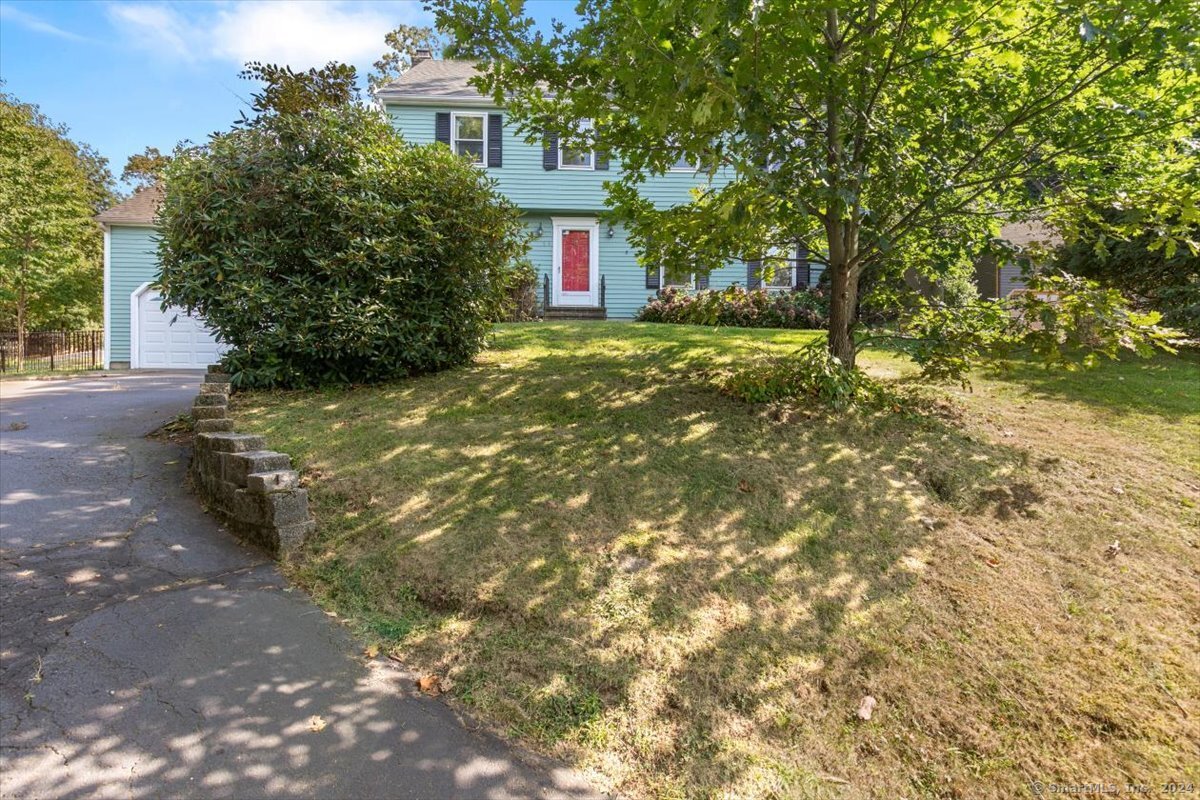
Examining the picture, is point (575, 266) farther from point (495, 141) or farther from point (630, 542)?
point (630, 542)

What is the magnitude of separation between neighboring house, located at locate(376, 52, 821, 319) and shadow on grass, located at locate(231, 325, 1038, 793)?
11.4 m

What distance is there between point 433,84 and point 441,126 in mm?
1411

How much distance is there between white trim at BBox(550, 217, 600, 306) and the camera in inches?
686

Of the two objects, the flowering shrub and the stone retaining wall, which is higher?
the flowering shrub

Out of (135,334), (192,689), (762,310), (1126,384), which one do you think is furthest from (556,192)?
(192,689)

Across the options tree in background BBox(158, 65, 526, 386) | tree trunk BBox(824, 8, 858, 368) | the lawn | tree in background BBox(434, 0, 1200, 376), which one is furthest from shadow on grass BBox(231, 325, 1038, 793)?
tree in background BBox(434, 0, 1200, 376)

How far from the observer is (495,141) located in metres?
16.9

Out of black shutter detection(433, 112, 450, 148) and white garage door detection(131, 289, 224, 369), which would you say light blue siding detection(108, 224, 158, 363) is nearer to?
white garage door detection(131, 289, 224, 369)

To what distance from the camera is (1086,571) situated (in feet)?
12.0

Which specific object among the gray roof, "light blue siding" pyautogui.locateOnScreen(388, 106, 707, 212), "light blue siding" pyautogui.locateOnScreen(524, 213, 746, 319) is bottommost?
"light blue siding" pyautogui.locateOnScreen(524, 213, 746, 319)

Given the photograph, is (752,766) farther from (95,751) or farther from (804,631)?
(95,751)

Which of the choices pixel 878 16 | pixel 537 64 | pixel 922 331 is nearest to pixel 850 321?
pixel 922 331

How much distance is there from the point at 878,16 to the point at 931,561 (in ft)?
12.8

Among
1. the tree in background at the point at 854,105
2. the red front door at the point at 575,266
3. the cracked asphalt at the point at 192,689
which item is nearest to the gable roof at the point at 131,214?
the red front door at the point at 575,266
